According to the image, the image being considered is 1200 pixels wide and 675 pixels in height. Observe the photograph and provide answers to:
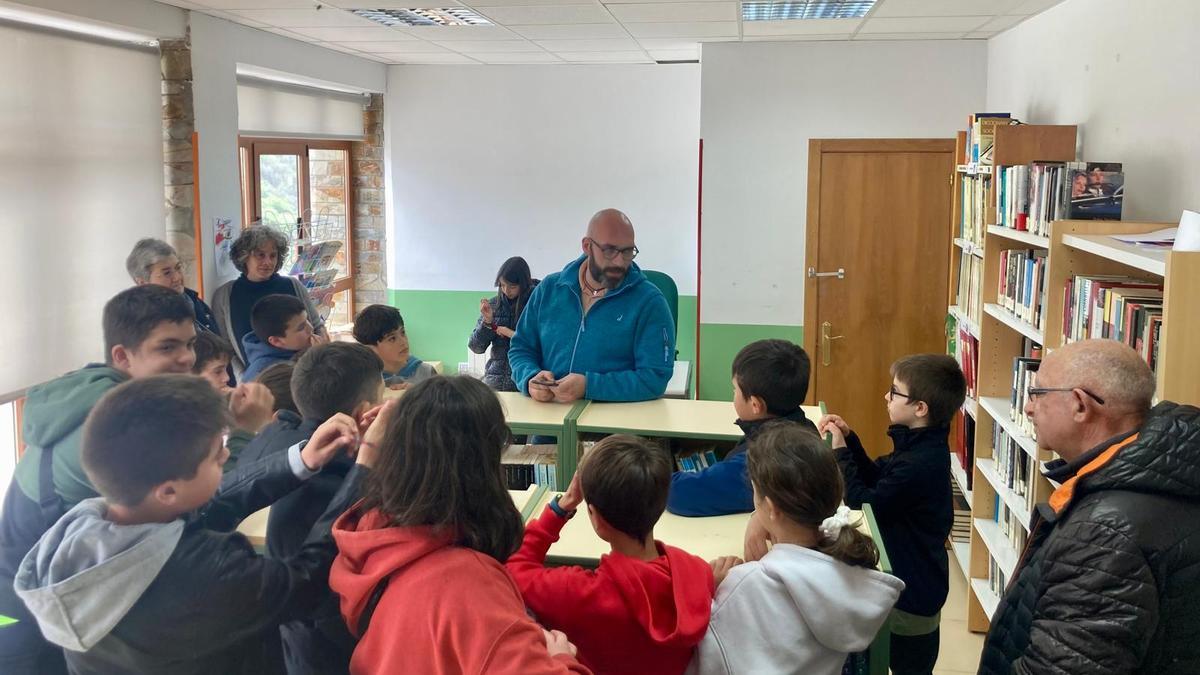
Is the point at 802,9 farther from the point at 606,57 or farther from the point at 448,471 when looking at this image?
the point at 448,471

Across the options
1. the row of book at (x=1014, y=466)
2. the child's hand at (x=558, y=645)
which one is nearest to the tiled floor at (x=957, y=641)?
the row of book at (x=1014, y=466)

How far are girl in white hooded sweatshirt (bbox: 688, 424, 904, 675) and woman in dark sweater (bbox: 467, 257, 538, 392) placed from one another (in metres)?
3.15

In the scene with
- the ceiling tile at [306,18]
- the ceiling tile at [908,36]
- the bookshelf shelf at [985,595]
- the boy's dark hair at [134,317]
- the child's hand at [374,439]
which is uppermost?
the ceiling tile at [908,36]

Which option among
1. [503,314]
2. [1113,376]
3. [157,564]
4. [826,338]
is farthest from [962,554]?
[157,564]

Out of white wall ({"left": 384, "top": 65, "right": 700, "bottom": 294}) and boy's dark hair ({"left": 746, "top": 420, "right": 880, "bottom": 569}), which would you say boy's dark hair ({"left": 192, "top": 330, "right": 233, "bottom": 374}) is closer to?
boy's dark hair ({"left": 746, "top": 420, "right": 880, "bottom": 569})

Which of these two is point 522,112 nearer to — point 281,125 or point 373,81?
point 373,81

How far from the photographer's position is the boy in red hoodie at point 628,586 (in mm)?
1716

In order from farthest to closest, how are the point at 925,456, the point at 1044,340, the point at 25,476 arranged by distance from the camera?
the point at 1044,340
the point at 925,456
the point at 25,476

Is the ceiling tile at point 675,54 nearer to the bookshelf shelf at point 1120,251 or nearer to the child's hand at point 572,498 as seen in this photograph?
the bookshelf shelf at point 1120,251

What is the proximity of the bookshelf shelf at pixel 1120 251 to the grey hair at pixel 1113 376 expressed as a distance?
427 millimetres

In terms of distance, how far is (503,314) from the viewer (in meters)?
5.03

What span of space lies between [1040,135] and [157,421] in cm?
349

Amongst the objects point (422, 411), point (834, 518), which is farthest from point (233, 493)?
point (834, 518)

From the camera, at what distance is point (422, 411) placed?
1533 millimetres
